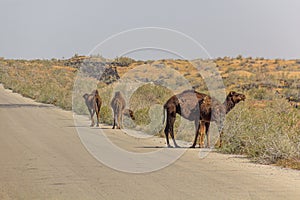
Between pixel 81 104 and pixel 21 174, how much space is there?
1787 cm

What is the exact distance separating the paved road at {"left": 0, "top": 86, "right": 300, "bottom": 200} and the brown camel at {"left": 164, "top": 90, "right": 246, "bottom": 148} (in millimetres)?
919

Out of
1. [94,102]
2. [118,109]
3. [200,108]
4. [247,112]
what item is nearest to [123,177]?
[200,108]

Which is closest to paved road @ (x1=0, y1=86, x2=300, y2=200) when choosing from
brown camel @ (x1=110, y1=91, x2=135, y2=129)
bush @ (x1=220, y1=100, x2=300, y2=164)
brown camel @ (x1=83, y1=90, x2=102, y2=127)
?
bush @ (x1=220, y1=100, x2=300, y2=164)

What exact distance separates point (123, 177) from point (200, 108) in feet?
16.6

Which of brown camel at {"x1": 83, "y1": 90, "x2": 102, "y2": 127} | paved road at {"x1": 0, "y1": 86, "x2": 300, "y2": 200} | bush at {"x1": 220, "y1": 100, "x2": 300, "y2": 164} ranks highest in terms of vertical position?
brown camel at {"x1": 83, "y1": 90, "x2": 102, "y2": 127}

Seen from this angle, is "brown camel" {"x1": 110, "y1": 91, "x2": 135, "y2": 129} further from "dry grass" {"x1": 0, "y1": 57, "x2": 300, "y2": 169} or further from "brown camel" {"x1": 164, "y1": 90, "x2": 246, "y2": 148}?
"brown camel" {"x1": 164, "y1": 90, "x2": 246, "y2": 148}

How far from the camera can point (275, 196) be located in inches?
348

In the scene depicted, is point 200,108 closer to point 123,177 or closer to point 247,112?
point 247,112

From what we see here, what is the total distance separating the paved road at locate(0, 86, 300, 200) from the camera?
8930 mm

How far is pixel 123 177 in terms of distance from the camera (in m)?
10.4

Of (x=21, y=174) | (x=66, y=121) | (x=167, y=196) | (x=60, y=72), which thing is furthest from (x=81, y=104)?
(x=60, y=72)

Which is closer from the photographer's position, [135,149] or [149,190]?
[149,190]

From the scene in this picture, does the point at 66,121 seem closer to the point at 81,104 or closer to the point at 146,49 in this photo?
the point at 81,104

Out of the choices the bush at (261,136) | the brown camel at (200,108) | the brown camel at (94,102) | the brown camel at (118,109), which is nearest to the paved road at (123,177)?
the bush at (261,136)
